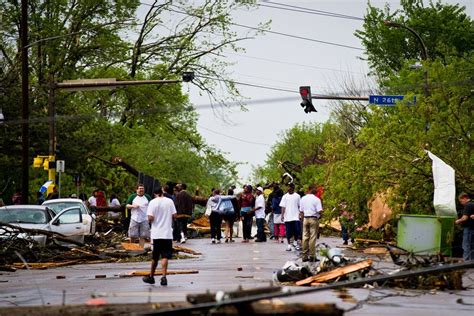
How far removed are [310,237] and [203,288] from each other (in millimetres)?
8750

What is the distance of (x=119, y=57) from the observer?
58.0 metres

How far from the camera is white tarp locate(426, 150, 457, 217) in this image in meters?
28.8

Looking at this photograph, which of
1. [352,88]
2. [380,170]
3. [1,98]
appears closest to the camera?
[380,170]

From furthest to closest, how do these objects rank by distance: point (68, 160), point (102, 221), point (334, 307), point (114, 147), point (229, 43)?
point (229, 43), point (114, 147), point (68, 160), point (102, 221), point (334, 307)

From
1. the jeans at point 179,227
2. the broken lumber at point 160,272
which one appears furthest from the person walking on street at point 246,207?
the broken lumber at point 160,272

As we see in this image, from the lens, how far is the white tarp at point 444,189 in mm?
28844

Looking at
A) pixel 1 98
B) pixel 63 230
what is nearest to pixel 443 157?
pixel 63 230

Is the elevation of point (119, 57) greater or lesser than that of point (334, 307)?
greater

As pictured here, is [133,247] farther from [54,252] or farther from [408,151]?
[408,151]

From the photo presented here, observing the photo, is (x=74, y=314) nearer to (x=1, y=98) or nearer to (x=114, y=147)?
(x=1, y=98)

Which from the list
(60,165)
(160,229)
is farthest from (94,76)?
(160,229)

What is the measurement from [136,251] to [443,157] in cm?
806

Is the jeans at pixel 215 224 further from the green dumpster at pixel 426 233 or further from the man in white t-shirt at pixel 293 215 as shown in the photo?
the green dumpster at pixel 426 233

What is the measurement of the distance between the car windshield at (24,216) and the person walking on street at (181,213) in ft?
29.2
